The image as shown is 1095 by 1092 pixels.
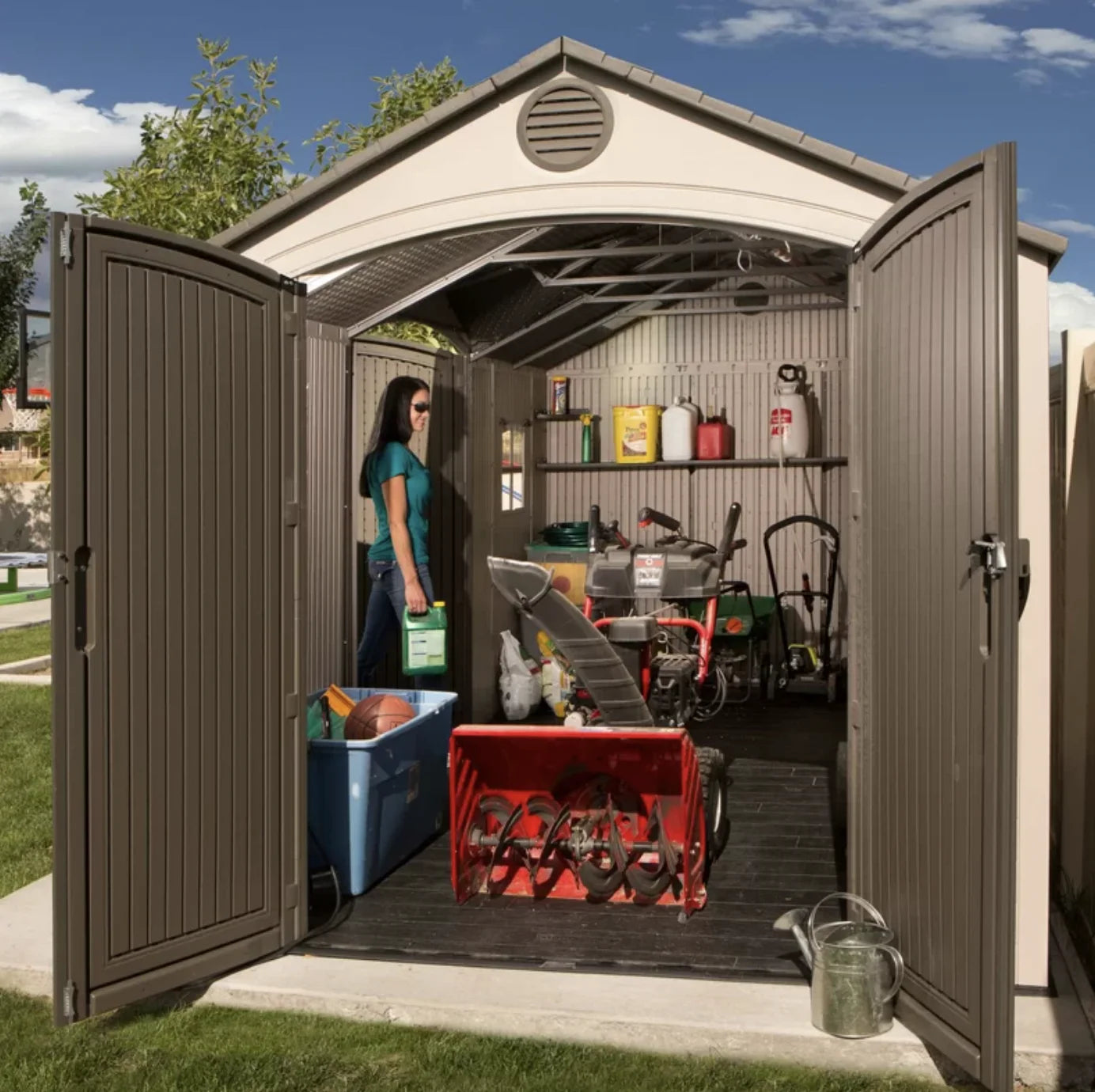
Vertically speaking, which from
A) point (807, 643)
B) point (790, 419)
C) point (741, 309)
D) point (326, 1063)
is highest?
point (741, 309)

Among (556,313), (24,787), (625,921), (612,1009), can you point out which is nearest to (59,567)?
(612,1009)

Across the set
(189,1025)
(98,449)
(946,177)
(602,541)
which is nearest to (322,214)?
(98,449)

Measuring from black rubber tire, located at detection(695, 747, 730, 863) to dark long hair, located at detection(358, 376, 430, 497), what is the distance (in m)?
2.33

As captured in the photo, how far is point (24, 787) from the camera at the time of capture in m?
7.37

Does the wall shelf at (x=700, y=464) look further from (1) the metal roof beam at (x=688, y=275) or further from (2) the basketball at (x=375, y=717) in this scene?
(2) the basketball at (x=375, y=717)

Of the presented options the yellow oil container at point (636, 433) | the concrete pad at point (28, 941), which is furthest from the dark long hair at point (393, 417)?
the yellow oil container at point (636, 433)

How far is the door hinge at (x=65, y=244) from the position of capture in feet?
11.9

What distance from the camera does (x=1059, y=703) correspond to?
5.25 meters

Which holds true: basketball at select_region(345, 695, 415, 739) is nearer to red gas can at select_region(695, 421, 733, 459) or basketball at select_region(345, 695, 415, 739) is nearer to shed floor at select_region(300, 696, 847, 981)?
shed floor at select_region(300, 696, 847, 981)

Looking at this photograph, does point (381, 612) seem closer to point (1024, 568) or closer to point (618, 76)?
point (618, 76)

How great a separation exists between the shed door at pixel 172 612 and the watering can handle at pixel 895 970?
1.91m

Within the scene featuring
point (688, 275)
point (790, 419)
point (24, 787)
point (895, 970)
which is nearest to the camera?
point (895, 970)

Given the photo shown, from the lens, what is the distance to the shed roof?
4254 mm

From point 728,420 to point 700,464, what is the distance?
0.42 m
